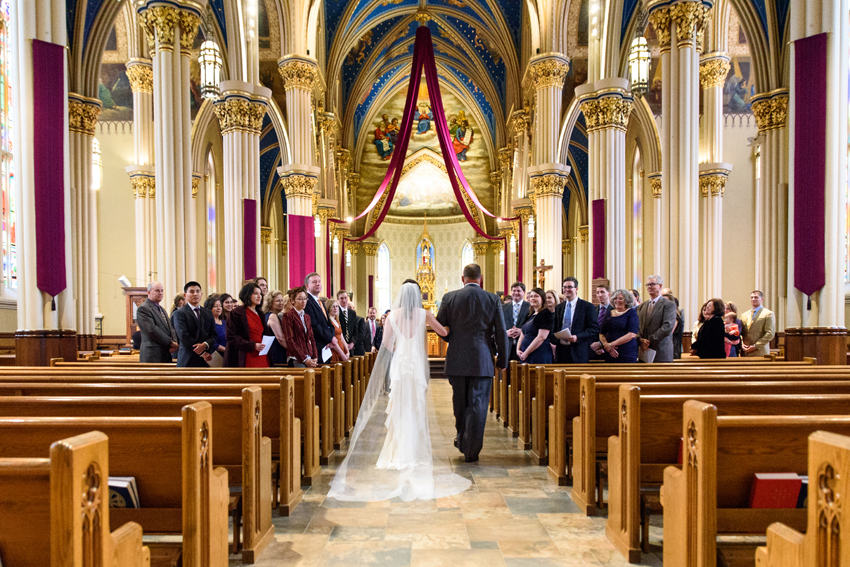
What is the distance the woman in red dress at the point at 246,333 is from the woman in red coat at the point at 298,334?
0.24 meters

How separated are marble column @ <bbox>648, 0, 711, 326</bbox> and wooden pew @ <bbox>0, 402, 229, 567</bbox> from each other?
7094mm

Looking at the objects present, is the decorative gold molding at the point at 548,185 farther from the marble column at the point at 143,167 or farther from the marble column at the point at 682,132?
the marble column at the point at 143,167

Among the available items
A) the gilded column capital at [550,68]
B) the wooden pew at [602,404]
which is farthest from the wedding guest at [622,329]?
the gilded column capital at [550,68]

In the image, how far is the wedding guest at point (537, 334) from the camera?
633 cm

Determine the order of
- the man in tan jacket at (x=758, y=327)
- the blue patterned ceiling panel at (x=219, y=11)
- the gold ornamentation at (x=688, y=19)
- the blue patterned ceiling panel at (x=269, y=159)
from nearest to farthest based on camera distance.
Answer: the man in tan jacket at (x=758, y=327), the gold ornamentation at (x=688, y=19), the blue patterned ceiling panel at (x=219, y=11), the blue patterned ceiling panel at (x=269, y=159)

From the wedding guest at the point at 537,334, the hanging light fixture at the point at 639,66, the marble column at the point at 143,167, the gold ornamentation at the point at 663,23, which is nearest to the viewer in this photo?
the wedding guest at the point at 537,334

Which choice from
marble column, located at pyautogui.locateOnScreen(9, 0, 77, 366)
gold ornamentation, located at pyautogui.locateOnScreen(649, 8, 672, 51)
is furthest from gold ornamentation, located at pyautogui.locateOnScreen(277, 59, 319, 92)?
gold ornamentation, located at pyautogui.locateOnScreen(649, 8, 672, 51)

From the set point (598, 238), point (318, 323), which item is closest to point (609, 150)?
point (598, 238)

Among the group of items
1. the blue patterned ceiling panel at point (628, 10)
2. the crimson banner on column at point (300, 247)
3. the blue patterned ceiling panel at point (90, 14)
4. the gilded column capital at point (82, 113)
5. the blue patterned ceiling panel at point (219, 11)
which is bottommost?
the crimson banner on column at point (300, 247)

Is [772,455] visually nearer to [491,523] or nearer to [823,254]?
[491,523]

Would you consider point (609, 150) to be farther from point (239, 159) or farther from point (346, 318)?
point (239, 159)

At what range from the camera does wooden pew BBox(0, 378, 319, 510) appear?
11.6 feet

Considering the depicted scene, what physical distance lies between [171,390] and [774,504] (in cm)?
301

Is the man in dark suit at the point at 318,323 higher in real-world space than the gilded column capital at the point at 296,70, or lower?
lower
